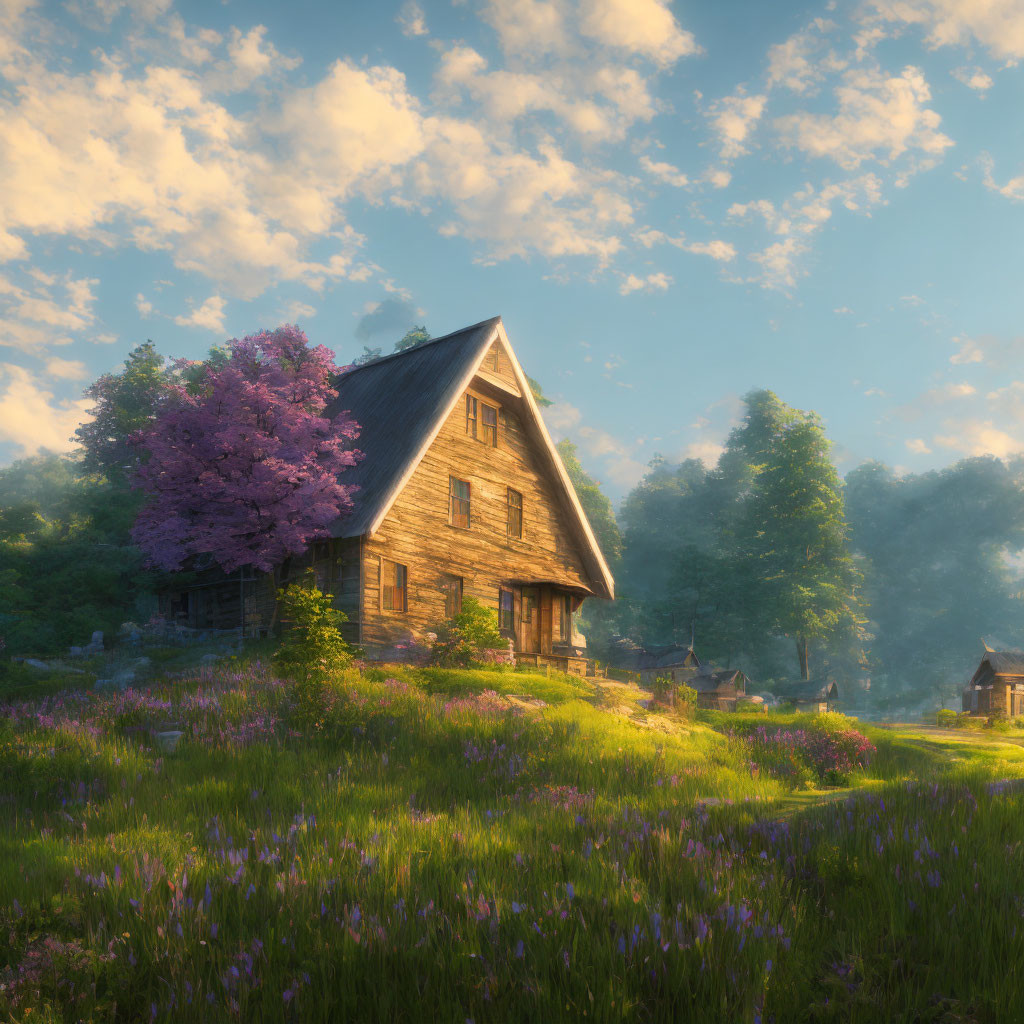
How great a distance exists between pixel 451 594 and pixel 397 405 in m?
6.73

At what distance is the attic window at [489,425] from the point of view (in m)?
28.0

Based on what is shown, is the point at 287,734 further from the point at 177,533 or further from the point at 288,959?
the point at 177,533

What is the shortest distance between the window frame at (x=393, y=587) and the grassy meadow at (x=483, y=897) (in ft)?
49.4

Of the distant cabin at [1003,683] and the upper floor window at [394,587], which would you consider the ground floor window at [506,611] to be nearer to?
the upper floor window at [394,587]

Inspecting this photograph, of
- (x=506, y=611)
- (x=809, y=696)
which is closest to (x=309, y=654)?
(x=506, y=611)

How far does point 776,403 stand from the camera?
80812 mm

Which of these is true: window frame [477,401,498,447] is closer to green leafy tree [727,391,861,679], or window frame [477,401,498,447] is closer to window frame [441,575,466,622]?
window frame [441,575,466,622]

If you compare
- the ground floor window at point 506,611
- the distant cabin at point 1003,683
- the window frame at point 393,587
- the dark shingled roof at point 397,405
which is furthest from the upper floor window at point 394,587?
the distant cabin at point 1003,683

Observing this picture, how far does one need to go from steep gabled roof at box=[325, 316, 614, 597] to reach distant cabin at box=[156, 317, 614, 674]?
2.1 inches

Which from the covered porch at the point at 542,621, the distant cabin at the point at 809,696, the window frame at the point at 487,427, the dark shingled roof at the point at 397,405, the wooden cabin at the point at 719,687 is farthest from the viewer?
the distant cabin at the point at 809,696

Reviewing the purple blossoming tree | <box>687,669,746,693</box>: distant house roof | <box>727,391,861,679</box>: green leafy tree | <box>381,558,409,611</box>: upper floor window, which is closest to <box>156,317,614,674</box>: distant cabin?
<box>381,558,409,611</box>: upper floor window

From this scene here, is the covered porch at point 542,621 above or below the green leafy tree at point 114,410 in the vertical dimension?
below

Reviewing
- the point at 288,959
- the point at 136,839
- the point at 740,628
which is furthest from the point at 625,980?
the point at 740,628

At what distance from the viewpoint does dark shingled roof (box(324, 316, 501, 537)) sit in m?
22.9
